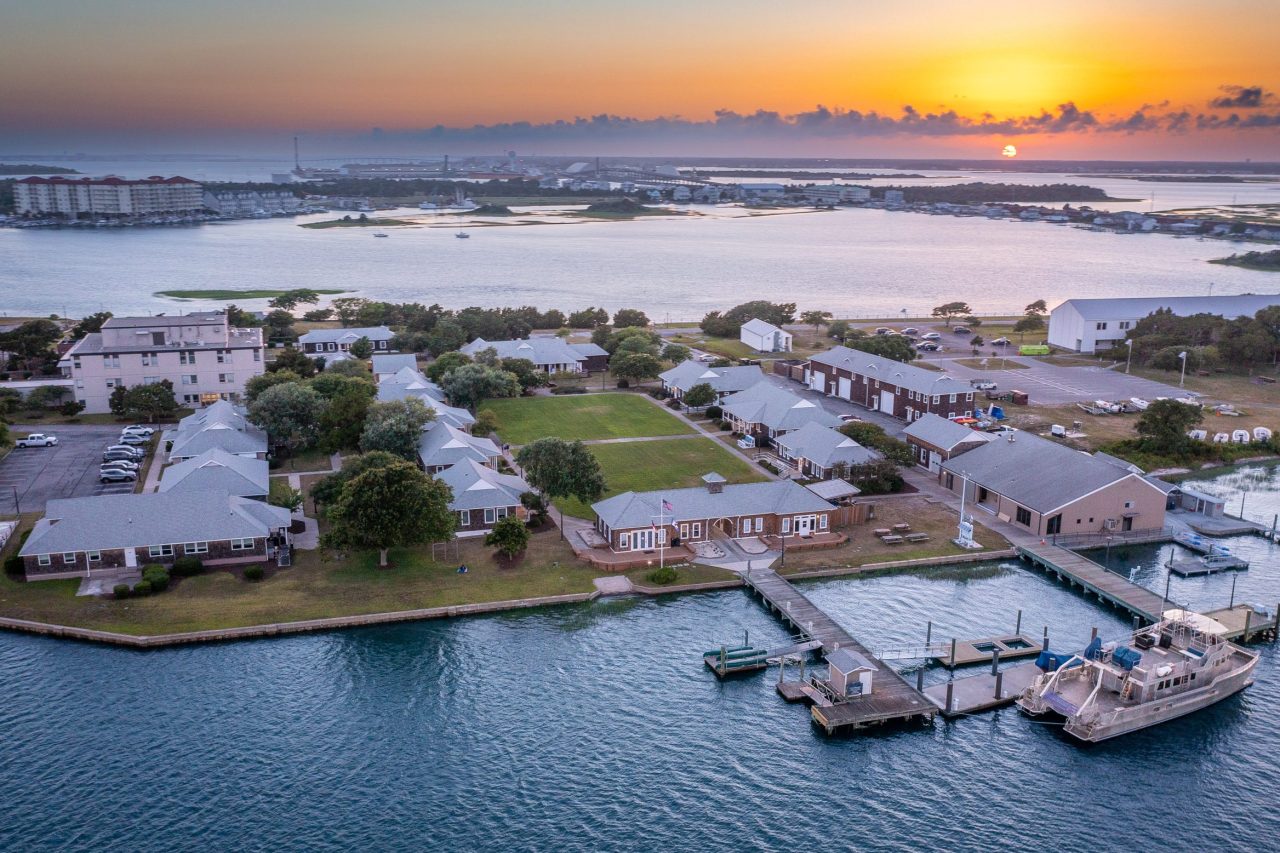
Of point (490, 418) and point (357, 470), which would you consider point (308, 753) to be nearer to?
point (357, 470)

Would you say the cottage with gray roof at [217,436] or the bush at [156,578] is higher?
the cottage with gray roof at [217,436]

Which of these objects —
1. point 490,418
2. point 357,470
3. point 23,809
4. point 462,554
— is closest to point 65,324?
point 490,418

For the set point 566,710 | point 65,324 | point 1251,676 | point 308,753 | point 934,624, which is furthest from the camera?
point 65,324

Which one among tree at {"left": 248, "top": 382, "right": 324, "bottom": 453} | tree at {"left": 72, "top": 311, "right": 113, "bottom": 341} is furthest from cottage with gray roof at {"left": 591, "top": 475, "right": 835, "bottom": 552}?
tree at {"left": 72, "top": 311, "right": 113, "bottom": 341}

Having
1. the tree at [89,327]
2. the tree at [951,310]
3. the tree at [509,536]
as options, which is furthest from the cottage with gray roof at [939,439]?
the tree at [89,327]

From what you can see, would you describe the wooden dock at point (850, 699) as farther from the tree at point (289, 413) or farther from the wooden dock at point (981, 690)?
the tree at point (289, 413)

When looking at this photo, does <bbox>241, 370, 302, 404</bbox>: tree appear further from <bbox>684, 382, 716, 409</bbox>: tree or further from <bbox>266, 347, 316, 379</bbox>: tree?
<bbox>684, 382, 716, 409</bbox>: tree

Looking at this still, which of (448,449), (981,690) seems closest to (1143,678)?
(981,690)

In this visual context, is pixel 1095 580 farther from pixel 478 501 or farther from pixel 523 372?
pixel 523 372
